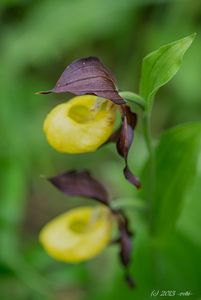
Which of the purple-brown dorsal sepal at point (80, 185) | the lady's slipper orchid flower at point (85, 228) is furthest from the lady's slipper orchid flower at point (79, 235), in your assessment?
the purple-brown dorsal sepal at point (80, 185)

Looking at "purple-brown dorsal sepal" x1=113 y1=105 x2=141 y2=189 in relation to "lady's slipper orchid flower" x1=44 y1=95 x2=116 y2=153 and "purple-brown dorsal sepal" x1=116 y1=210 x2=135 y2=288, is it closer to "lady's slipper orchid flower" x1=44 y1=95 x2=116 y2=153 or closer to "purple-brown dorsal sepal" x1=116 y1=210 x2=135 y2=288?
"lady's slipper orchid flower" x1=44 y1=95 x2=116 y2=153

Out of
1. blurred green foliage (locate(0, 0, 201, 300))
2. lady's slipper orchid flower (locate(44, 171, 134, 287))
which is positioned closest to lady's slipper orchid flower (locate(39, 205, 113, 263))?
lady's slipper orchid flower (locate(44, 171, 134, 287))

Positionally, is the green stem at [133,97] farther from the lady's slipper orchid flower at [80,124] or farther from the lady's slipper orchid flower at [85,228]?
the lady's slipper orchid flower at [85,228]

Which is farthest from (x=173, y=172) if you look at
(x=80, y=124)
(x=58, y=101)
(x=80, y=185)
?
(x=58, y=101)

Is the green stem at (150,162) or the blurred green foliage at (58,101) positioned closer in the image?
the green stem at (150,162)

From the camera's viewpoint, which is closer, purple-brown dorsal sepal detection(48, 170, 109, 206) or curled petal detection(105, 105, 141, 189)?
curled petal detection(105, 105, 141, 189)

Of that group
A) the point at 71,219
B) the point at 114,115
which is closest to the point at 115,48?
the point at 71,219

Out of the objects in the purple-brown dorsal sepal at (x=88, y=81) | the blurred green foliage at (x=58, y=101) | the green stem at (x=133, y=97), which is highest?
the purple-brown dorsal sepal at (x=88, y=81)
